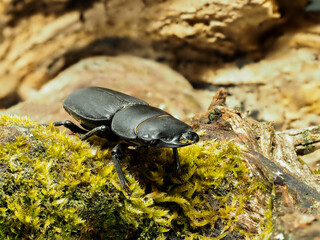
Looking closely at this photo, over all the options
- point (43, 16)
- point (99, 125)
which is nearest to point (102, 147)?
point (99, 125)

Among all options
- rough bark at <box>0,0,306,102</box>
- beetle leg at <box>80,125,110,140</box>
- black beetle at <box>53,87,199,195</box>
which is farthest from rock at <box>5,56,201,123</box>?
beetle leg at <box>80,125,110,140</box>

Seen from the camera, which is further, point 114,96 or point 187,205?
point 114,96

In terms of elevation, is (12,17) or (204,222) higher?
(12,17)

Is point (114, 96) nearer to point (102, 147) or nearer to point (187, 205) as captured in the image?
point (102, 147)

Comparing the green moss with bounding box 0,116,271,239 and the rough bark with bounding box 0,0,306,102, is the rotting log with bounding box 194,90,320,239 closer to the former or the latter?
the green moss with bounding box 0,116,271,239

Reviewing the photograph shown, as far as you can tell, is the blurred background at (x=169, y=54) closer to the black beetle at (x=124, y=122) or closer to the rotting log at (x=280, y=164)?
the rotting log at (x=280, y=164)

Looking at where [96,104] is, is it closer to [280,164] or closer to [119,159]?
[119,159]
